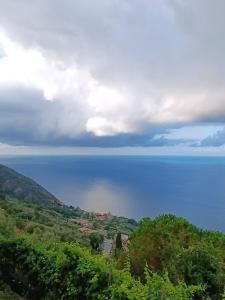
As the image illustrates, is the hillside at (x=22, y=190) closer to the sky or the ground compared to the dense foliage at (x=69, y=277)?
closer to the ground

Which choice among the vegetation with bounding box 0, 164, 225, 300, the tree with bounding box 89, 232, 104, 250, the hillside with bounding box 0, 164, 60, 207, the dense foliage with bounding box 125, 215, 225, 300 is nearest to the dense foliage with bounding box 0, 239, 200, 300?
the vegetation with bounding box 0, 164, 225, 300

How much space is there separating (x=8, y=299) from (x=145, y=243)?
9229 millimetres

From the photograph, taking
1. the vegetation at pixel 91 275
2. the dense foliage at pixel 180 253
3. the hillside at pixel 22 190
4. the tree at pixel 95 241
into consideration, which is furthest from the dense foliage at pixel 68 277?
the hillside at pixel 22 190

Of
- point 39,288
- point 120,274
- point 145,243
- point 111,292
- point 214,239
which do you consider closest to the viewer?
point 111,292

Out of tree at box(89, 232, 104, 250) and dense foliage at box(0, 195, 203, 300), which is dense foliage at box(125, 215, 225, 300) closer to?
dense foliage at box(0, 195, 203, 300)

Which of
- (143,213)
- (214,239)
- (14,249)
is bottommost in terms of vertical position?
(143,213)

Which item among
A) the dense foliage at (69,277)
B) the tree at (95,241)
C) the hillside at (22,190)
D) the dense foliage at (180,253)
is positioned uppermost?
the dense foliage at (69,277)

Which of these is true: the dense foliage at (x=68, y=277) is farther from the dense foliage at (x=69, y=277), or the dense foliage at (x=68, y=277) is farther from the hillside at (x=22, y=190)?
the hillside at (x=22, y=190)

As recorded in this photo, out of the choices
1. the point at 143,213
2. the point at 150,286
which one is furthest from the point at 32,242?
the point at 143,213

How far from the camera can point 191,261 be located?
13883 mm

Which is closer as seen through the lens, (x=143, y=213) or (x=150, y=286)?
(x=150, y=286)

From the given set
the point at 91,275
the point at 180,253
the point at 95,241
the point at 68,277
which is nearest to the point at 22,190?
the point at 95,241

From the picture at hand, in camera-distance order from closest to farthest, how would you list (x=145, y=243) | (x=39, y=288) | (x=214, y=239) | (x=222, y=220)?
1. (x=39, y=288)
2. (x=145, y=243)
3. (x=214, y=239)
4. (x=222, y=220)

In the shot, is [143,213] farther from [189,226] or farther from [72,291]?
[72,291]
